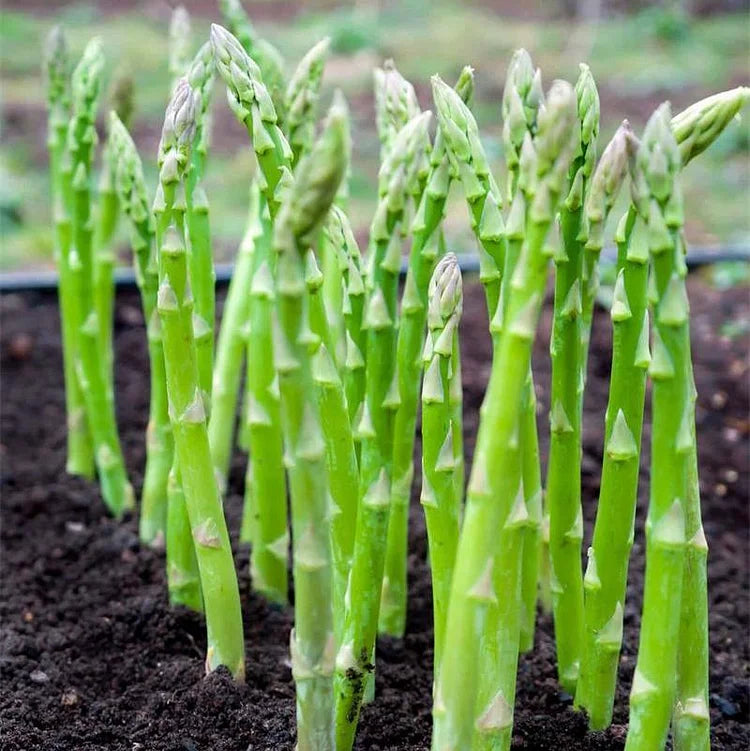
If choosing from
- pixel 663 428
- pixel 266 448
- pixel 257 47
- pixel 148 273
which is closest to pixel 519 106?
pixel 663 428

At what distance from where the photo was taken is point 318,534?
129 cm

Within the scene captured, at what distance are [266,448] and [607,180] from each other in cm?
82

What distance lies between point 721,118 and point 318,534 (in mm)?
774

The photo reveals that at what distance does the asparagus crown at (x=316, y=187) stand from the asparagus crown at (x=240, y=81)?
44 centimetres

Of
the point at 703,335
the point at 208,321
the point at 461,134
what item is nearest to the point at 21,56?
the point at 703,335

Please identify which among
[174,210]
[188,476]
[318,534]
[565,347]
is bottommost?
[188,476]

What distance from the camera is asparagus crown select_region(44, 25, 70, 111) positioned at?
8.25ft

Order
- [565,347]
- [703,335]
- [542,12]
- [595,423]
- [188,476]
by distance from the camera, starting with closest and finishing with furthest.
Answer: [565,347], [188,476], [595,423], [703,335], [542,12]

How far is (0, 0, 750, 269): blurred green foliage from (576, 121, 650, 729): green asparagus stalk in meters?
3.23

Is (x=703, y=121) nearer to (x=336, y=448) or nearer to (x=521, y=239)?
(x=521, y=239)

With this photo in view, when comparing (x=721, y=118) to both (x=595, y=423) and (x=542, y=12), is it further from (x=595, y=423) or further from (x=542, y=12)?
(x=542, y=12)

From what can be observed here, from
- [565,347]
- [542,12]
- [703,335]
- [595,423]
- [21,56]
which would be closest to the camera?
[565,347]

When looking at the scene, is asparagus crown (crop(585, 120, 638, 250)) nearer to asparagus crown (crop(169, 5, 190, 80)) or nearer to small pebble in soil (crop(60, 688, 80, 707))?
small pebble in soil (crop(60, 688, 80, 707))

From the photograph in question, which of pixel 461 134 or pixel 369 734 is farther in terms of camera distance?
pixel 369 734
